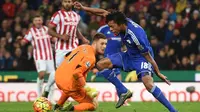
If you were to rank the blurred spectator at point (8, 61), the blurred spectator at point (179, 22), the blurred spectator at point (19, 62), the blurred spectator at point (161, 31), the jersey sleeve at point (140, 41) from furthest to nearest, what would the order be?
1. the blurred spectator at point (179, 22)
2. the blurred spectator at point (161, 31)
3. the blurred spectator at point (8, 61)
4. the blurred spectator at point (19, 62)
5. the jersey sleeve at point (140, 41)

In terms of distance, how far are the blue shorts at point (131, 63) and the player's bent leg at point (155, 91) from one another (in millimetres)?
130

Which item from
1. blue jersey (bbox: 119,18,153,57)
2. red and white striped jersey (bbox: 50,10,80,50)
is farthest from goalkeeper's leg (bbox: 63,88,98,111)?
red and white striped jersey (bbox: 50,10,80,50)

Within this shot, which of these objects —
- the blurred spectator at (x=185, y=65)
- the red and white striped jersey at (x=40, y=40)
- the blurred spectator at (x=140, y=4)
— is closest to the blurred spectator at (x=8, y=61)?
the red and white striped jersey at (x=40, y=40)

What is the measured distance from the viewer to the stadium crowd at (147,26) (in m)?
21.9

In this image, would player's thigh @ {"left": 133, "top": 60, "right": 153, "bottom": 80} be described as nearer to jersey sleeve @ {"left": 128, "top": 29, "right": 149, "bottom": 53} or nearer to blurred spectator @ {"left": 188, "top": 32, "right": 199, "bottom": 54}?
jersey sleeve @ {"left": 128, "top": 29, "right": 149, "bottom": 53}

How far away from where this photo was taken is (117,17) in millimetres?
12625

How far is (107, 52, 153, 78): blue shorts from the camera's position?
12820mm

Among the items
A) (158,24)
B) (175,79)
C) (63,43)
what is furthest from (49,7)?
(63,43)

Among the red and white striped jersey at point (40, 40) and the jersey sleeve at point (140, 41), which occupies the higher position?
the jersey sleeve at point (140, 41)

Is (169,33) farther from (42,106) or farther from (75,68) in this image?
(42,106)

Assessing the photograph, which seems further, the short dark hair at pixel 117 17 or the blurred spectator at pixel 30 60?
the blurred spectator at pixel 30 60

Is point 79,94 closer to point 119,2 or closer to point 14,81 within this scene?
point 14,81

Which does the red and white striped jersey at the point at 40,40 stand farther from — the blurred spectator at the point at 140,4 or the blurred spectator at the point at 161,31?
the blurred spectator at the point at 140,4

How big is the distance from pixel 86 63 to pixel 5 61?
9.54 m
